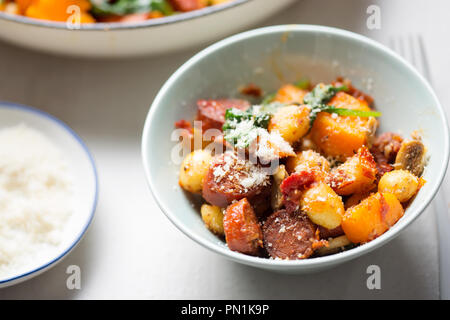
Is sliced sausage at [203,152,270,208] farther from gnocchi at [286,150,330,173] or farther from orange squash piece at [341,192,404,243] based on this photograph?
orange squash piece at [341,192,404,243]

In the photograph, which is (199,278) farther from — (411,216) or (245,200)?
(411,216)

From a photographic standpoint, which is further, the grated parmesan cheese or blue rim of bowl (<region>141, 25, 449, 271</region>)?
the grated parmesan cheese

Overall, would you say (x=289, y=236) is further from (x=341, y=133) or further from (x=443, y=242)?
(x=443, y=242)

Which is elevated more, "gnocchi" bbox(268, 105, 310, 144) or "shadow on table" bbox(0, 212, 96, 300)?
"gnocchi" bbox(268, 105, 310, 144)

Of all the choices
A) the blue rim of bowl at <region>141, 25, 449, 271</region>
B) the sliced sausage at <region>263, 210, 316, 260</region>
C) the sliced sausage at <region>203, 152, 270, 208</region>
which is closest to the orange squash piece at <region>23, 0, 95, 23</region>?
the blue rim of bowl at <region>141, 25, 449, 271</region>

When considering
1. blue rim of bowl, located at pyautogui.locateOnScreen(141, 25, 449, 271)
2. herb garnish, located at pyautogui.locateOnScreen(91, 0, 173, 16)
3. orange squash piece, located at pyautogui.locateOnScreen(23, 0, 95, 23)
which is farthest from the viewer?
herb garnish, located at pyautogui.locateOnScreen(91, 0, 173, 16)

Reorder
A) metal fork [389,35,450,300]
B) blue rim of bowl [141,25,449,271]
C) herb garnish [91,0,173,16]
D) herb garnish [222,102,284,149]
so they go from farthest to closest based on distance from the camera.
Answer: herb garnish [91,0,173,16] < metal fork [389,35,450,300] < herb garnish [222,102,284,149] < blue rim of bowl [141,25,449,271]
